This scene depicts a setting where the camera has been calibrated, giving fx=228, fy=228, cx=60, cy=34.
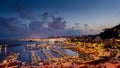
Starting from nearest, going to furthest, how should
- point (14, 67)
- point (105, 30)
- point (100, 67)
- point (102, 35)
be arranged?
point (100, 67), point (14, 67), point (105, 30), point (102, 35)

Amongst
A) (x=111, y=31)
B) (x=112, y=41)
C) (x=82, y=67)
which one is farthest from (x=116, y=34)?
(x=82, y=67)

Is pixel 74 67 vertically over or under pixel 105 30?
under

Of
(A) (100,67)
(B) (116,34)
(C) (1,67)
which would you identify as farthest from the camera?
(B) (116,34)

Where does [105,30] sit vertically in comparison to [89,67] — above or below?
above

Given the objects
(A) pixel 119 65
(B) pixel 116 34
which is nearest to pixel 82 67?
(A) pixel 119 65

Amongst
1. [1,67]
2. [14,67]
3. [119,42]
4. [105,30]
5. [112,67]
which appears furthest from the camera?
[105,30]

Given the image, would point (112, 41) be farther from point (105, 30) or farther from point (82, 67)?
point (82, 67)

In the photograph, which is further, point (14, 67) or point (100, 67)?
point (14, 67)

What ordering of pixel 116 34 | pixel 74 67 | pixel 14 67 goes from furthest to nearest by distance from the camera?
pixel 116 34, pixel 14 67, pixel 74 67

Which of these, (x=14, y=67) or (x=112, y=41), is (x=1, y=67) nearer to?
(x=14, y=67)
